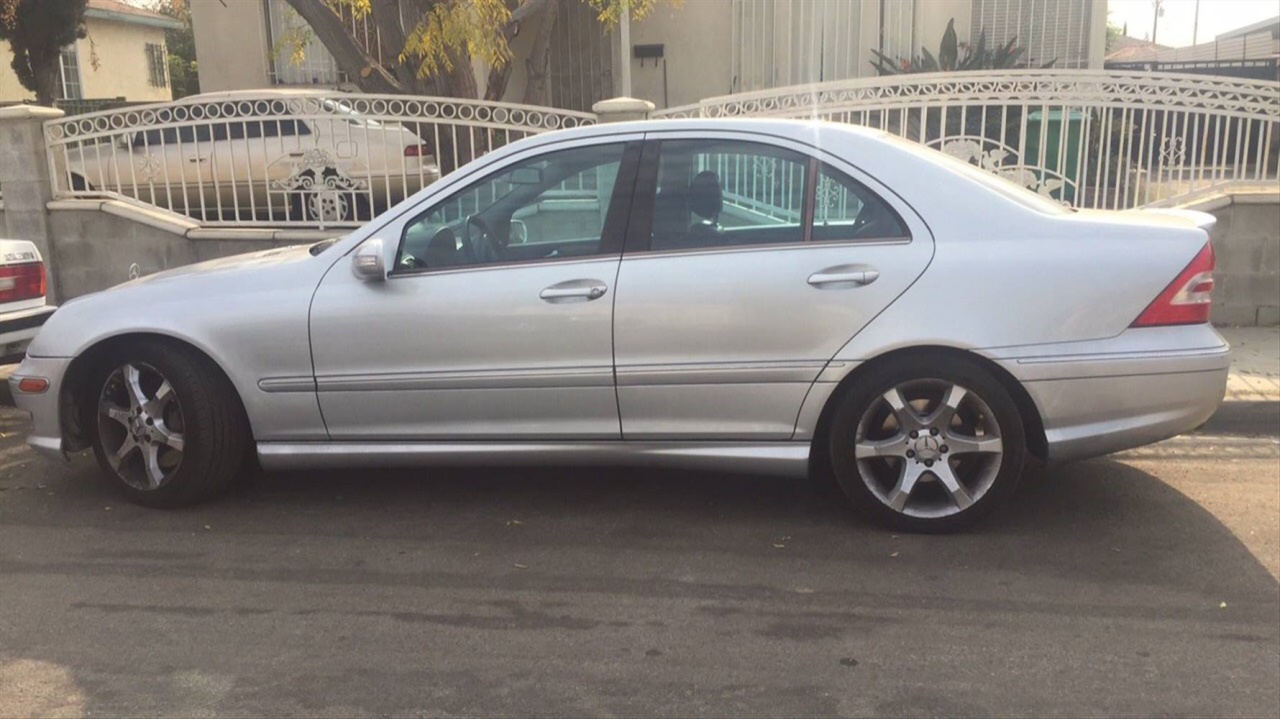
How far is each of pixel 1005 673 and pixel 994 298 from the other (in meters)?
1.45

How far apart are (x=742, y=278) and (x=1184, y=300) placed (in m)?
1.66

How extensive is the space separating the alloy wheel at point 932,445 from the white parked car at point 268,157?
196 inches

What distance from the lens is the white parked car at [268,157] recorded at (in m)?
8.20

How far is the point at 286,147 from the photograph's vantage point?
8.30 meters

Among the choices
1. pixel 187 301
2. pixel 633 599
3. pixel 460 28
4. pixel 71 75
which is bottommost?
pixel 633 599

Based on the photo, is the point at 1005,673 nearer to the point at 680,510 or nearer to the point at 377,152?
the point at 680,510

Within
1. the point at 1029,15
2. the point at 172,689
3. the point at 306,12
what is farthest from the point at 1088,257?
the point at 1029,15

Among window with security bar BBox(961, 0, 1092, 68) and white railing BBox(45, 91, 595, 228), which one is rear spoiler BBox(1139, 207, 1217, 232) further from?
window with security bar BBox(961, 0, 1092, 68)

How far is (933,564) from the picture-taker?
413 cm

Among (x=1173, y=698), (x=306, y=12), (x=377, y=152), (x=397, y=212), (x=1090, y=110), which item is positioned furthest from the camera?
(x=306, y=12)

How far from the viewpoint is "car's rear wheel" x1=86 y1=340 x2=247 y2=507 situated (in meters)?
4.65

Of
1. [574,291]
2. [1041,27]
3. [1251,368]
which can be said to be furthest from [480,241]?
[1041,27]

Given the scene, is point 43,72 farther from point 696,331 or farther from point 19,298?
point 696,331

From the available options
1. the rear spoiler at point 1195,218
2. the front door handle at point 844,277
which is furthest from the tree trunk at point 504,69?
the rear spoiler at point 1195,218
